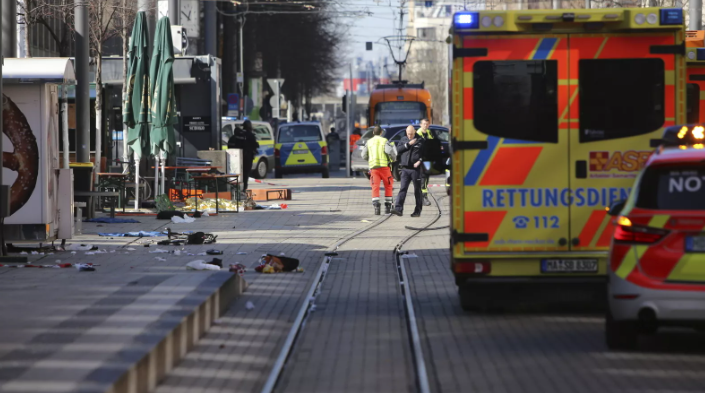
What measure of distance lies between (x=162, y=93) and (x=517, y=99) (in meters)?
13.4

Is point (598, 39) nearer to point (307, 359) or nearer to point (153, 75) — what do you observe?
point (307, 359)

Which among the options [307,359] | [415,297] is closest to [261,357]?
[307,359]

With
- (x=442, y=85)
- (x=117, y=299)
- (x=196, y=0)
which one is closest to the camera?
(x=117, y=299)

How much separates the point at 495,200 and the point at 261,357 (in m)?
2.77

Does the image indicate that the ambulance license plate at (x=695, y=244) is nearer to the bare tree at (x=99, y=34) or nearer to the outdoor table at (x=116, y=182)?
the outdoor table at (x=116, y=182)

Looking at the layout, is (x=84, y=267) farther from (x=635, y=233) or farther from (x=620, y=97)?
(x=635, y=233)

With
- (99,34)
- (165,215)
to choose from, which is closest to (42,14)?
(99,34)

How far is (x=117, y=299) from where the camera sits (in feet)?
32.2

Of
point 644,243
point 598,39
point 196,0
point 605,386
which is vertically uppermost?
point 196,0

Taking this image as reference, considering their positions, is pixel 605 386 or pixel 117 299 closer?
pixel 605 386

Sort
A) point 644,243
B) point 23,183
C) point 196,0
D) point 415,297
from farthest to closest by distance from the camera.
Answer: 1. point 196,0
2. point 23,183
3. point 415,297
4. point 644,243

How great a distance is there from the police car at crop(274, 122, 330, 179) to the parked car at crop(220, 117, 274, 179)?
0.46 metres

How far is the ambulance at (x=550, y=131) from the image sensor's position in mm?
10211

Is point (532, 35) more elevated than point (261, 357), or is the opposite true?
point (532, 35)
